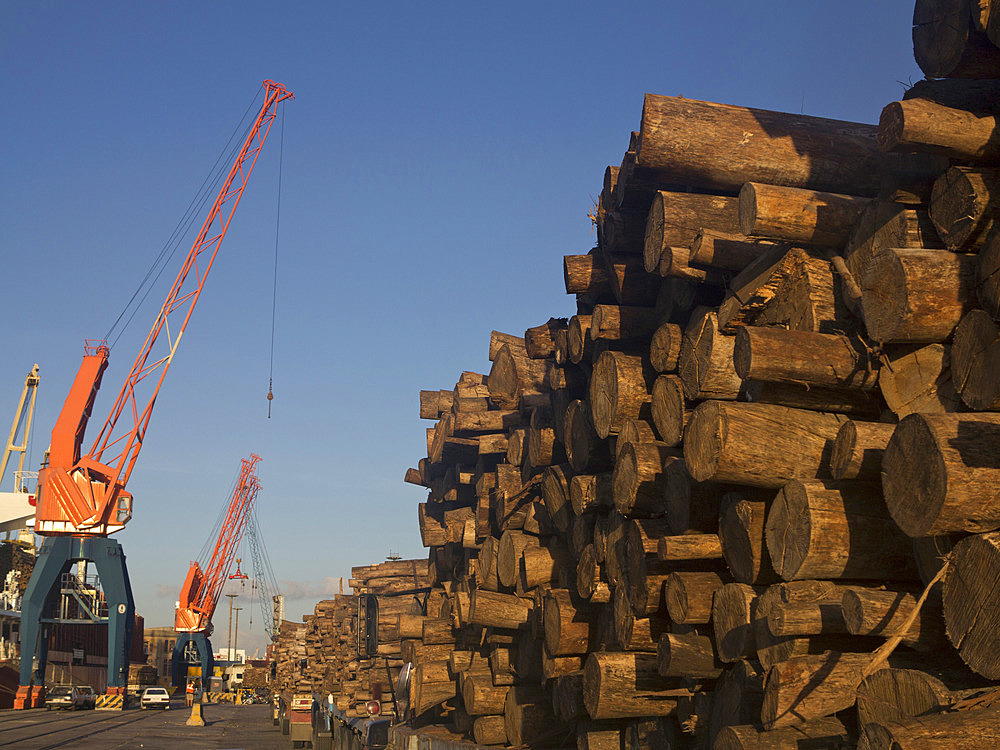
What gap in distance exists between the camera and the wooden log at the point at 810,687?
3.46 metres

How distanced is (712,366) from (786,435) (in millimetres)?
632

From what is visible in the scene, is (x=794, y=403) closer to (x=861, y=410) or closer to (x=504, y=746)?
(x=861, y=410)

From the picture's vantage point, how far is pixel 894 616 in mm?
3361

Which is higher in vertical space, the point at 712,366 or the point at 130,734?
the point at 712,366

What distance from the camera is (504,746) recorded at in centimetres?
770

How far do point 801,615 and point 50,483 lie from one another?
4368cm

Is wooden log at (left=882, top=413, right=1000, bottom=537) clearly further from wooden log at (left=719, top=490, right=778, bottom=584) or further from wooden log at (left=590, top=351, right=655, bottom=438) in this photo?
wooden log at (left=590, top=351, right=655, bottom=438)

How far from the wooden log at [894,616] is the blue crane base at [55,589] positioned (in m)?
43.3

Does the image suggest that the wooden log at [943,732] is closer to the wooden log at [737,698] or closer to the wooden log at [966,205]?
the wooden log at [737,698]

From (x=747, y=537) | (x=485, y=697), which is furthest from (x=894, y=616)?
(x=485, y=697)

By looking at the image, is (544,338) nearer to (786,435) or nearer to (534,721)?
(534,721)

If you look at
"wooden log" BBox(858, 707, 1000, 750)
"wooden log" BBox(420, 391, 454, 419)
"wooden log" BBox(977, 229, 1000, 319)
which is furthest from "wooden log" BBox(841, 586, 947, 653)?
"wooden log" BBox(420, 391, 454, 419)

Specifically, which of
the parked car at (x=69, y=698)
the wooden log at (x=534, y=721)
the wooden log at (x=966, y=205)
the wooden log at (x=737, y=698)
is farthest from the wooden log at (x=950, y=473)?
the parked car at (x=69, y=698)

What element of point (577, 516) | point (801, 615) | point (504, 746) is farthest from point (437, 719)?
point (801, 615)
